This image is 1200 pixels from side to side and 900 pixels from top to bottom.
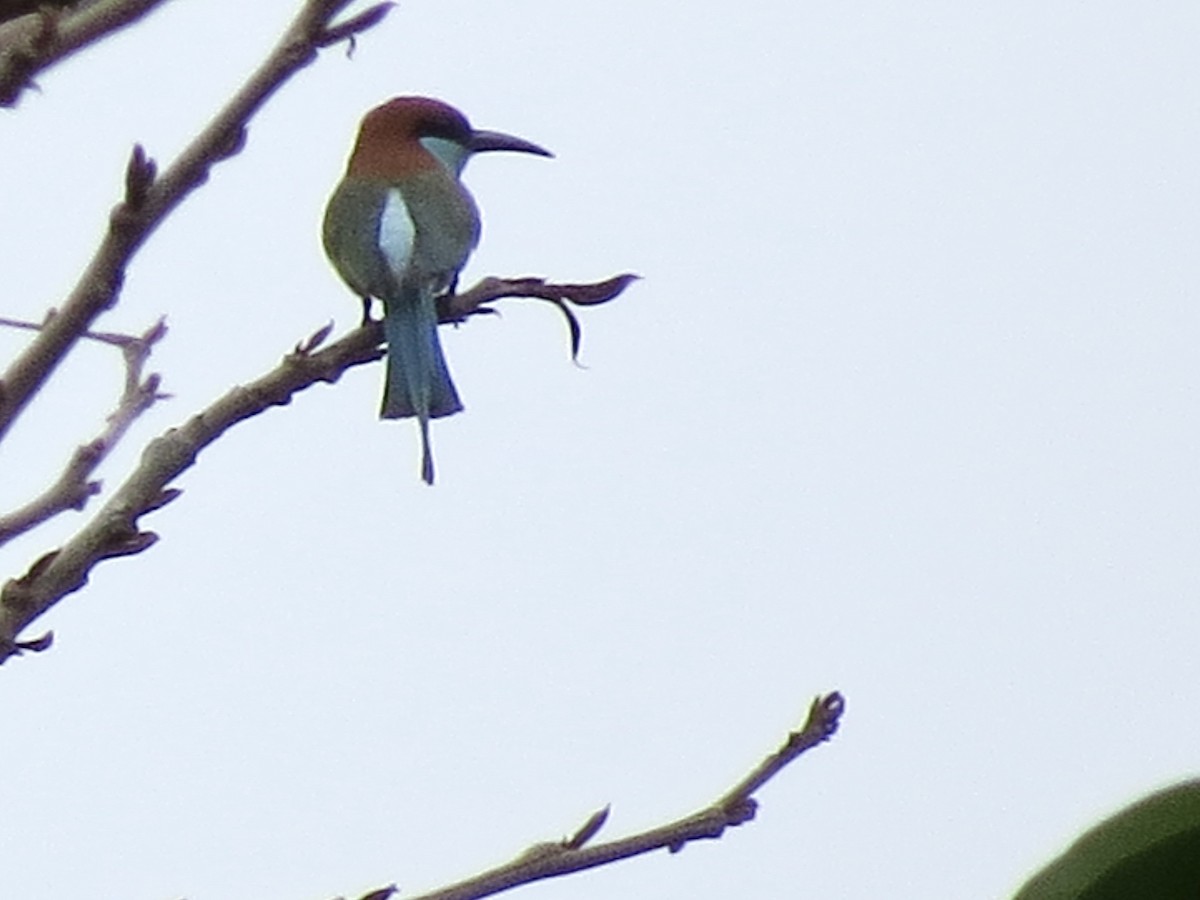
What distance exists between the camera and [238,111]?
2.45 ft

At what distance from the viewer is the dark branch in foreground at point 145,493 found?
2.74ft

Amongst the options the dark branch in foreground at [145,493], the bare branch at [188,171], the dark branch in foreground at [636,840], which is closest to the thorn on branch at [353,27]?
the bare branch at [188,171]

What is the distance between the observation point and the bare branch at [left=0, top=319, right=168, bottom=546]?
1.02m

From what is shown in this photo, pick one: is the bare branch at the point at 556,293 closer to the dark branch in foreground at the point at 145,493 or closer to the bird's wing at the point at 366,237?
the dark branch in foreground at the point at 145,493

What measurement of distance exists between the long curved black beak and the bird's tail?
1.20 ft

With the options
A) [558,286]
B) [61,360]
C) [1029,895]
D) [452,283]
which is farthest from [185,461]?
[452,283]

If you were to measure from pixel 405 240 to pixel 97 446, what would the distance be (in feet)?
1.28

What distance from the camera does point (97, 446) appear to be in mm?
1114

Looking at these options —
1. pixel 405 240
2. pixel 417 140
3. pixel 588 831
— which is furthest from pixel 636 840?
pixel 417 140

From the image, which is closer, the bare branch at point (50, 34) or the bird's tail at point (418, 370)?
the bare branch at point (50, 34)

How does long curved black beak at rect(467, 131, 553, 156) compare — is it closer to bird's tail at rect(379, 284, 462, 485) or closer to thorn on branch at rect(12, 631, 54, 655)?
bird's tail at rect(379, 284, 462, 485)

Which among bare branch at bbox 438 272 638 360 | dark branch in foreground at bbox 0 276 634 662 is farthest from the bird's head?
dark branch in foreground at bbox 0 276 634 662

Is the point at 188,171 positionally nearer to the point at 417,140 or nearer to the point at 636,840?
the point at 636,840

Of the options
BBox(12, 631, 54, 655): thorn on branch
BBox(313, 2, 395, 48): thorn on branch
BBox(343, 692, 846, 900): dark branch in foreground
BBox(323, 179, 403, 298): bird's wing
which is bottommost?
BBox(343, 692, 846, 900): dark branch in foreground
